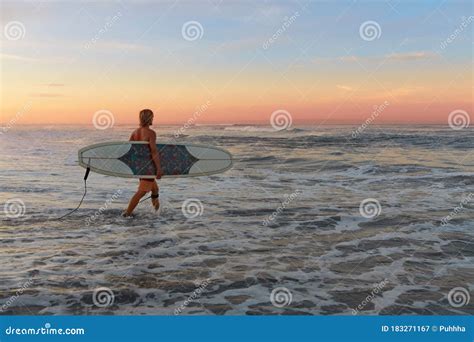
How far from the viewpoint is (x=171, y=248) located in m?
5.80

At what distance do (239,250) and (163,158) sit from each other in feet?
11.7

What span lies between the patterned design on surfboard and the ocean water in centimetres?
81

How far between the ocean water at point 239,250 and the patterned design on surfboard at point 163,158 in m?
0.81

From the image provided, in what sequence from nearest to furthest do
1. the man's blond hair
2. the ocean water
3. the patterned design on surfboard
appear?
the ocean water, the man's blond hair, the patterned design on surfboard

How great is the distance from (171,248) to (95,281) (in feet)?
4.62

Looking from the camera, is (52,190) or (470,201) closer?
(470,201)

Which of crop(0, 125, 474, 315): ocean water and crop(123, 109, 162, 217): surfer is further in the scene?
crop(123, 109, 162, 217): surfer

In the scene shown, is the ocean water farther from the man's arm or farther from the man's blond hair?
the man's blond hair

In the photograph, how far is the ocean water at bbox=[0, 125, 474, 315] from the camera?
4168 mm

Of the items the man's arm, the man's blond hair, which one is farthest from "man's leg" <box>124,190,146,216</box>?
the man's blond hair

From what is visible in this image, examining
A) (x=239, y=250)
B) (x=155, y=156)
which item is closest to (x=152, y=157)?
(x=155, y=156)

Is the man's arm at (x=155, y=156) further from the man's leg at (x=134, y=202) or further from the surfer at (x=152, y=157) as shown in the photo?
the man's leg at (x=134, y=202)

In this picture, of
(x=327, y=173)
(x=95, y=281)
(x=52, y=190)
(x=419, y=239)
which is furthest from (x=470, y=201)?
(x=52, y=190)

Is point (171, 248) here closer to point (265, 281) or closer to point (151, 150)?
point (265, 281)
